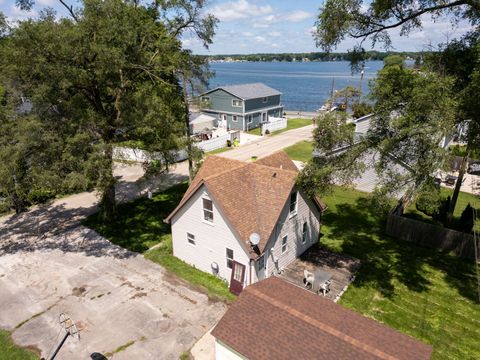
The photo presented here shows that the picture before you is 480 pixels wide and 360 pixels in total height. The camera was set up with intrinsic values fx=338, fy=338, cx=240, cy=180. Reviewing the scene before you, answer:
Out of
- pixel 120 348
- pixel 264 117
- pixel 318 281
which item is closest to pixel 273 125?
pixel 264 117

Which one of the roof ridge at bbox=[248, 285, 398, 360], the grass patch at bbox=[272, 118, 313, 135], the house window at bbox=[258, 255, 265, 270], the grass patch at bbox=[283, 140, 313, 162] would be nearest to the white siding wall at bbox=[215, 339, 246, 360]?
the roof ridge at bbox=[248, 285, 398, 360]

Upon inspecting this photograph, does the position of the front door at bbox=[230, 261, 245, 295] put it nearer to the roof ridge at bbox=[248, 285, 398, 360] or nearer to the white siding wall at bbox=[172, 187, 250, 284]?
the white siding wall at bbox=[172, 187, 250, 284]

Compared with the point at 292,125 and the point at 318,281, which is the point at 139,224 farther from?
the point at 292,125

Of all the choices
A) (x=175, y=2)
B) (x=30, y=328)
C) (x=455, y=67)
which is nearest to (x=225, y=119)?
(x=175, y=2)

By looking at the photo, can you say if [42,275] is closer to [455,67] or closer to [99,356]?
[99,356]

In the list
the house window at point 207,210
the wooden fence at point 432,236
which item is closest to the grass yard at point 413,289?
the wooden fence at point 432,236

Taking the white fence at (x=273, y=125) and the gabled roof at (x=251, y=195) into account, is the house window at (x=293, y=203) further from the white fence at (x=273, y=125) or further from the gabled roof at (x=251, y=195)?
the white fence at (x=273, y=125)
